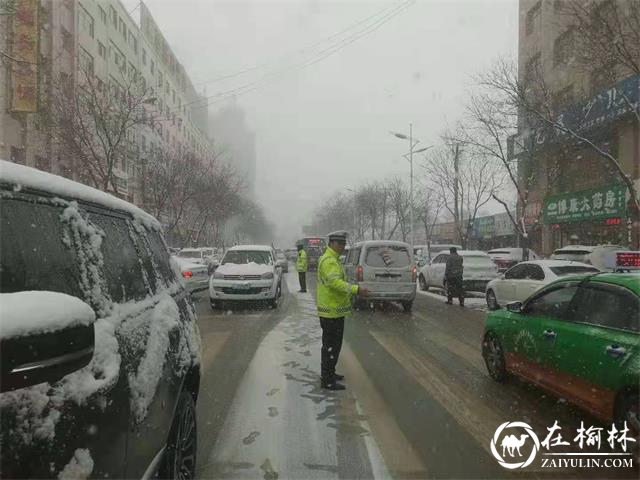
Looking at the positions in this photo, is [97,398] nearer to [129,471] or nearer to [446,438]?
[129,471]

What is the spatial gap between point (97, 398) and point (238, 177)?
48.2 meters

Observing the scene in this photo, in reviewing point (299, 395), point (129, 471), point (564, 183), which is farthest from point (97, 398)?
point (564, 183)

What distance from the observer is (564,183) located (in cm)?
2603

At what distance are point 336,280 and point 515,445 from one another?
236cm

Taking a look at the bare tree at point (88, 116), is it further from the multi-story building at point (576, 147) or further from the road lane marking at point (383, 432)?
the road lane marking at point (383, 432)

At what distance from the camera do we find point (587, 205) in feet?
76.2

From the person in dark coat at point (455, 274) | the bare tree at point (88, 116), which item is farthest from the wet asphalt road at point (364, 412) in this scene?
the bare tree at point (88, 116)

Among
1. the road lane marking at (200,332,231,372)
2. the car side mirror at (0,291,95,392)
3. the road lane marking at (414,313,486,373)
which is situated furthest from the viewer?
the road lane marking at (200,332,231,372)

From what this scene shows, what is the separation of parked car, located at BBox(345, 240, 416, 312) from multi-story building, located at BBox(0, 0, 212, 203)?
32.7ft

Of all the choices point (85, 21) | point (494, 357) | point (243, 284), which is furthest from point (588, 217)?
point (85, 21)

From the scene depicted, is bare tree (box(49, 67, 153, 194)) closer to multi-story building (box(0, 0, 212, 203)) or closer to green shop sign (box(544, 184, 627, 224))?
multi-story building (box(0, 0, 212, 203))

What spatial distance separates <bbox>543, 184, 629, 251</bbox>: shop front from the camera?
21.0m

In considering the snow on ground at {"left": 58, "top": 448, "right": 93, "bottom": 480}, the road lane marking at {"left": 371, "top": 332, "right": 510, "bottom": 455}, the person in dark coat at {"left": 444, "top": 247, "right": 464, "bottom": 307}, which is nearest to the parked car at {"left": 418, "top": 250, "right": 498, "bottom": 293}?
the person in dark coat at {"left": 444, "top": 247, "right": 464, "bottom": 307}

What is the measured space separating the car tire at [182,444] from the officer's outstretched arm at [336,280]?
2.49 m
